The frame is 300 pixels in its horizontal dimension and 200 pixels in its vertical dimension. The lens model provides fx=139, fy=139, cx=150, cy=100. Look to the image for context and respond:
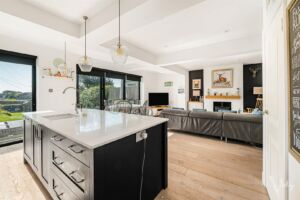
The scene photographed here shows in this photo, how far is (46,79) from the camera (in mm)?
3857

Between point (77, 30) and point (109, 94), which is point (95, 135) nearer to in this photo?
point (77, 30)

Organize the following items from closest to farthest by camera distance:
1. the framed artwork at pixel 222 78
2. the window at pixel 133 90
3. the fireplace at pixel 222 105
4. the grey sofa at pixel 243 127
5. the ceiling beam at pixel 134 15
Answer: the ceiling beam at pixel 134 15 < the grey sofa at pixel 243 127 < the framed artwork at pixel 222 78 < the fireplace at pixel 222 105 < the window at pixel 133 90

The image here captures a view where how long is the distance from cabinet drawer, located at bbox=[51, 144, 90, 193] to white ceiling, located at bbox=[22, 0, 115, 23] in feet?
7.08

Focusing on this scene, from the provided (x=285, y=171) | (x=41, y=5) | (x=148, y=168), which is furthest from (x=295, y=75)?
(x=41, y=5)

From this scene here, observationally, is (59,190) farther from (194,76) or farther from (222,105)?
(194,76)

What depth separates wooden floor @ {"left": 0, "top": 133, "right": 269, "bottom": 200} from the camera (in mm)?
1697

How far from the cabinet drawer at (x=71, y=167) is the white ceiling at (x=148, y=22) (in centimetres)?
200

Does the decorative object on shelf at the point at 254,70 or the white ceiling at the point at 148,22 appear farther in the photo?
the decorative object on shelf at the point at 254,70

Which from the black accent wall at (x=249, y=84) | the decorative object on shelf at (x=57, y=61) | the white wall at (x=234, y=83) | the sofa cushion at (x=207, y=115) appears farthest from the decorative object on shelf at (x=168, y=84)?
the decorative object on shelf at (x=57, y=61)

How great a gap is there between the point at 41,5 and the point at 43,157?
2328 mm

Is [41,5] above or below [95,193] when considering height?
above

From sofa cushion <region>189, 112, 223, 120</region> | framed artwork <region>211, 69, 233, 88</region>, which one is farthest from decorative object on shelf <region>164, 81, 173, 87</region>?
sofa cushion <region>189, 112, 223, 120</region>

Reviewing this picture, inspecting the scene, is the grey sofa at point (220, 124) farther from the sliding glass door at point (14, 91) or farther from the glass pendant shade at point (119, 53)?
the sliding glass door at point (14, 91)

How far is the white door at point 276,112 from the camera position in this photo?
1.16 m
